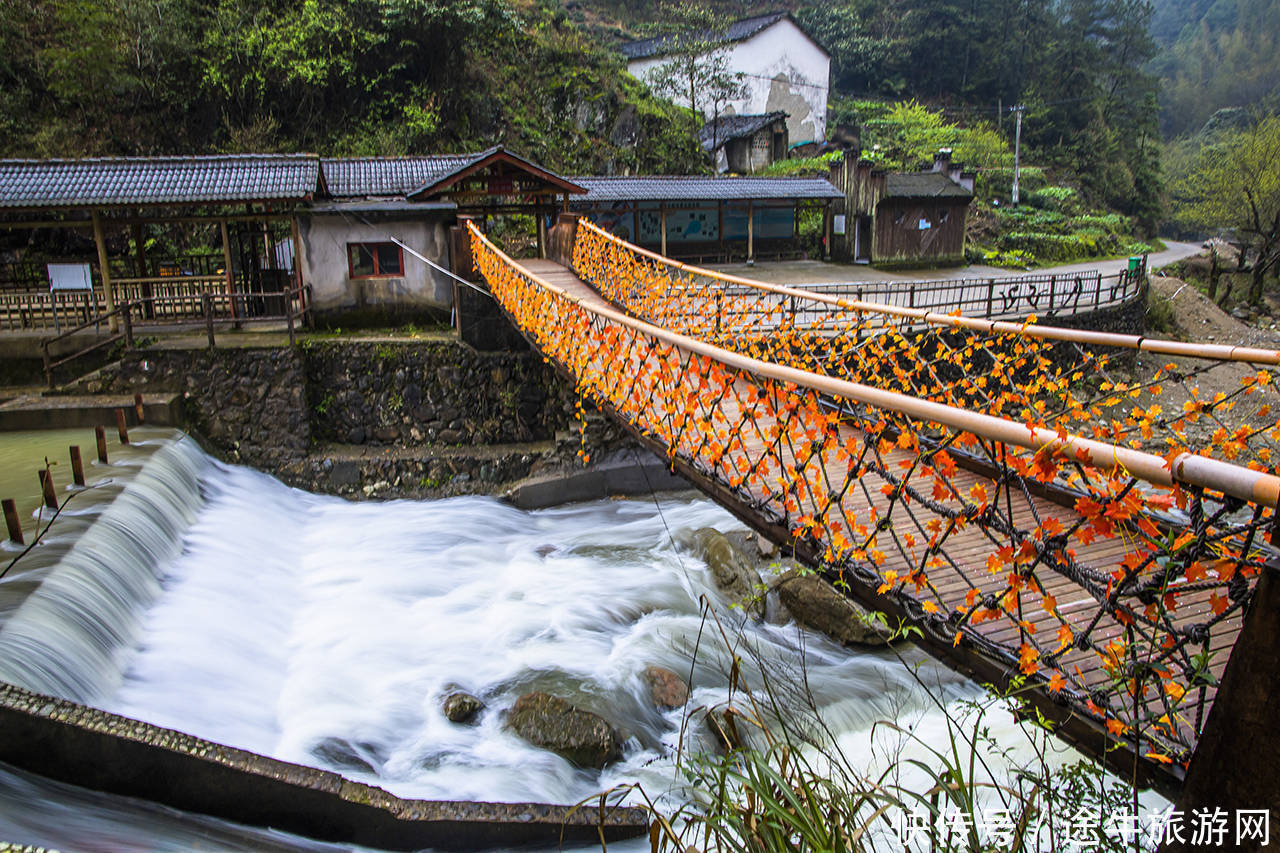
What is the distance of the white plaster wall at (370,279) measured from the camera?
549 inches

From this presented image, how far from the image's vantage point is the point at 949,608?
12.8ft

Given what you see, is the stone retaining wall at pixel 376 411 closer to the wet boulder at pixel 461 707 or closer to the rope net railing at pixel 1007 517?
the rope net railing at pixel 1007 517

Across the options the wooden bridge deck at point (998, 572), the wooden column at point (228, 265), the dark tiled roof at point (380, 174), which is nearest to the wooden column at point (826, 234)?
the dark tiled roof at point (380, 174)

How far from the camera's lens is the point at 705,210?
23.4 metres

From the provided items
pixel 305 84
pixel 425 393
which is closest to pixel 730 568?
pixel 425 393

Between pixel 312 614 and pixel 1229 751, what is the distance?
26.2 feet

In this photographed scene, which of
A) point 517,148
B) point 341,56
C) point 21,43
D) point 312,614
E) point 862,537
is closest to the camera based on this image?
point 862,537

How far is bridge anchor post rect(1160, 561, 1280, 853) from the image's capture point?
1.97 meters

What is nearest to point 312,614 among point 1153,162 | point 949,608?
point 949,608

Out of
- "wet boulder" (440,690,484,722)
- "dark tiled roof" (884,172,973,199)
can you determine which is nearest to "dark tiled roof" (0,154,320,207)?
"wet boulder" (440,690,484,722)

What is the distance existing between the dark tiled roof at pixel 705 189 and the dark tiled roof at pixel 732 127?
802cm

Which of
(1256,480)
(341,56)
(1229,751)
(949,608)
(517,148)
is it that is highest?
(341,56)

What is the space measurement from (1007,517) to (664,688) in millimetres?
4129

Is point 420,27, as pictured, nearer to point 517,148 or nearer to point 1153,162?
point 517,148
